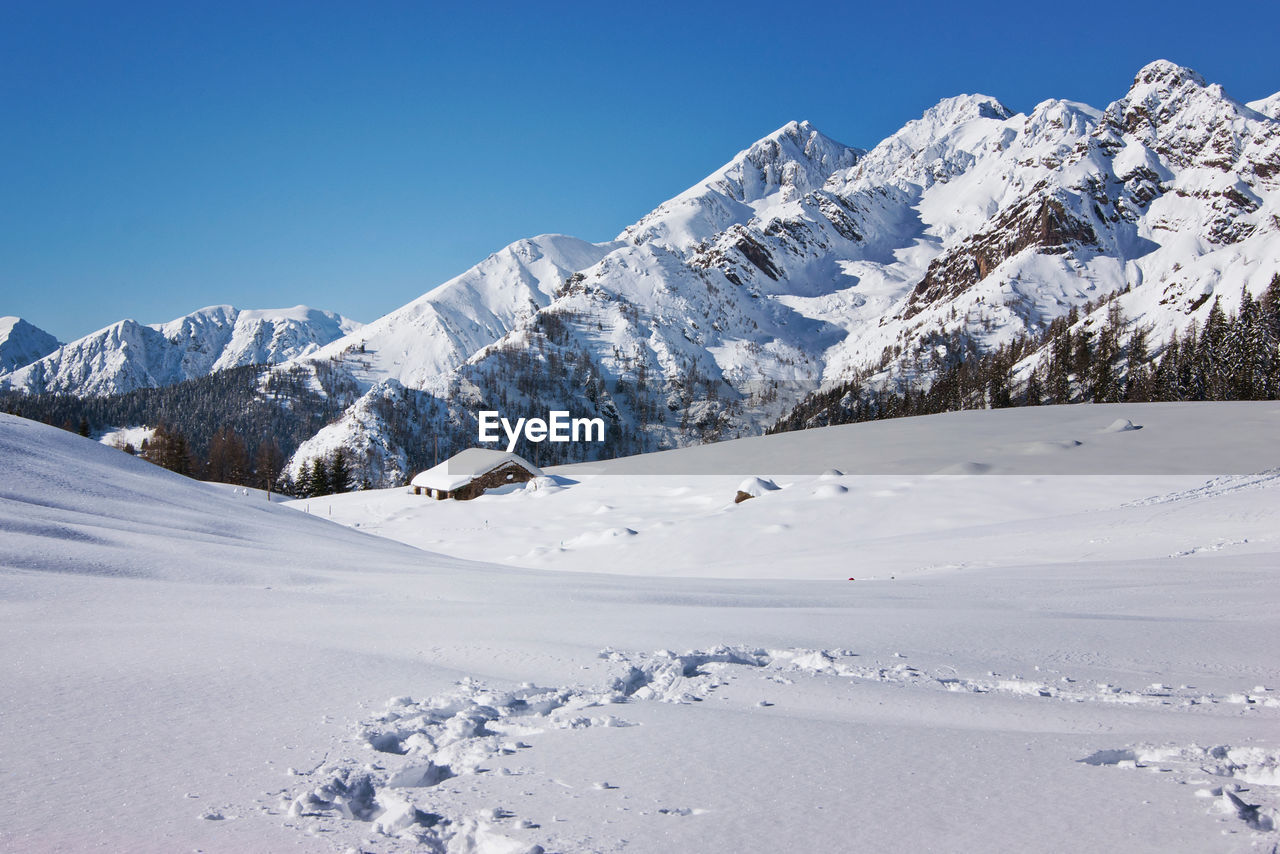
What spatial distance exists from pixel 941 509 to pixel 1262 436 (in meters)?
15.8

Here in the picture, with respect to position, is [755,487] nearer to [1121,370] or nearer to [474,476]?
[474,476]

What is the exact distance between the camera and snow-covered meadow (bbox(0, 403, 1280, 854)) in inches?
123

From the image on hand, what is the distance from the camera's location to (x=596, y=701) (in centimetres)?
487

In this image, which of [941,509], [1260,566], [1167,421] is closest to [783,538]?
[941,509]

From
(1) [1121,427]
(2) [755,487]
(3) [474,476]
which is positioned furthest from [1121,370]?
(2) [755,487]

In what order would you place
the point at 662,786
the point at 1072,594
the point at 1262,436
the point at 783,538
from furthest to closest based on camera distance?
1. the point at 1262,436
2. the point at 783,538
3. the point at 1072,594
4. the point at 662,786

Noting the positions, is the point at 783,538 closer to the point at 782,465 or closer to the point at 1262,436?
the point at 782,465

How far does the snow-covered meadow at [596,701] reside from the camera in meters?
3.14

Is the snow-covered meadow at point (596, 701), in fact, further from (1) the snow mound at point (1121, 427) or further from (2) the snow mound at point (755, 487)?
(1) the snow mound at point (1121, 427)

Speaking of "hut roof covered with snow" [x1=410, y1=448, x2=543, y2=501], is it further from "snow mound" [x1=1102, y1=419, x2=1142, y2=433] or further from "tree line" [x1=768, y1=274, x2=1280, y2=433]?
"tree line" [x1=768, y1=274, x2=1280, y2=433]

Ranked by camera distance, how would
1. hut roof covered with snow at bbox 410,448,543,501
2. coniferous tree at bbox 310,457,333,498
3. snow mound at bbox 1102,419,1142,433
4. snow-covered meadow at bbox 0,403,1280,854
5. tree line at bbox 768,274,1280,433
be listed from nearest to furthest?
1. snow-covered meadow at bbox 0,403,1280,854
2. snow mound at bbox 1102,419,1142,433
3. hut roof covered with snow at bbox 410,448,543,501
4. tree line at bbox 768,274,1280,433
5. coniferous tree at bbox 310,457,333,498

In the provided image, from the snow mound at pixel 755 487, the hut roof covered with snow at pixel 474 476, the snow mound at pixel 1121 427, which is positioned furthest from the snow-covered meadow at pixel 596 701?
the hut roof covered with snow at pixel 474 476

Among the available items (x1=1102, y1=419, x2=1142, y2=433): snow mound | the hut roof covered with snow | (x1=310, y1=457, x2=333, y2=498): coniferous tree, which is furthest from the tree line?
(x1=310, y1=457, x2=333, y2=498): coniferous tree

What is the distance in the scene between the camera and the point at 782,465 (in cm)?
3562
